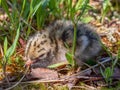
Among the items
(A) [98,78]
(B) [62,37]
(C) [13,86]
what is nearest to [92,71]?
(A) [98,78]

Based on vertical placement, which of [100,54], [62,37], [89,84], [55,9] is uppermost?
[55,9]

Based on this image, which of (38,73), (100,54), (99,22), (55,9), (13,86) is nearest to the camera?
(13,86)

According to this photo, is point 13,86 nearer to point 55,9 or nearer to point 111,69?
point 111,69

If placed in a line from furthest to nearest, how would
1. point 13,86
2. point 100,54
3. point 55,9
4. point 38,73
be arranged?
point 55,9 → point 100,54 → point 38,73 → point 13,86

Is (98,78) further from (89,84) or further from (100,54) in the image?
(100,54)

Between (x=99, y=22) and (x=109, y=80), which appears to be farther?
(x=99, y=22)

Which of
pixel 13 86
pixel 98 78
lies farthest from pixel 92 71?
pixel 13 86

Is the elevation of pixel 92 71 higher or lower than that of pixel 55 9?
lower
